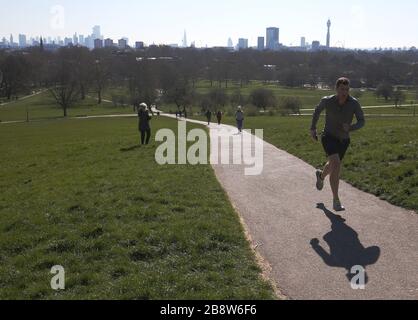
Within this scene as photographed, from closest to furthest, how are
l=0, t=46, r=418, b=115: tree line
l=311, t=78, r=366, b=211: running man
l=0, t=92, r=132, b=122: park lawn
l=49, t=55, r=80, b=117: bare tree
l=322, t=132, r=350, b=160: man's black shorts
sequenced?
l=311, t=78, r=366, b=211: running man, l=322, t=132, r=350, b=160: man's black shorts, l=0, t=92, r=132, b=122: park lawn, l=49, t=55, r=80, b=117: bare tree, l=0, t=46, r=418, b=115: tree line

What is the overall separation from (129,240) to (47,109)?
90.1 metres

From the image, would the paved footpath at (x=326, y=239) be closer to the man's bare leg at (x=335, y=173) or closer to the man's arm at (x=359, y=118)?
the man's bare leg at (x=335, y=173)

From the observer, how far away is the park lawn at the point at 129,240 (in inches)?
212

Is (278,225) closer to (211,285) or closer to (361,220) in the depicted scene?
A: (361,220)

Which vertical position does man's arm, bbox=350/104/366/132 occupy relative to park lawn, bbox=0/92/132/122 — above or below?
above

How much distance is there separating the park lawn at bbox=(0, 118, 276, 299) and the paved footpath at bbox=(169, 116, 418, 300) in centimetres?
35

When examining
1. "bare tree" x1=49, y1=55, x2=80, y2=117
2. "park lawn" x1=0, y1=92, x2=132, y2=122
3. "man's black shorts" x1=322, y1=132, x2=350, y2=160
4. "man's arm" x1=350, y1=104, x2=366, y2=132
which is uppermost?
"man's arm" x1=350, y1=104, x2=366, y2=132

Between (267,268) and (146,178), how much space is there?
19.7 ft

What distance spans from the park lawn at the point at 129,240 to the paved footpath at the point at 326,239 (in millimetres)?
351

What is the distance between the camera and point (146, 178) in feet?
37.4

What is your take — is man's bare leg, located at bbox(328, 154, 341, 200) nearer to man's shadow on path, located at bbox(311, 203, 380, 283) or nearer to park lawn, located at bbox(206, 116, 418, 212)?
man's shadow on path, located at bbox(311, 203, 380, 283)

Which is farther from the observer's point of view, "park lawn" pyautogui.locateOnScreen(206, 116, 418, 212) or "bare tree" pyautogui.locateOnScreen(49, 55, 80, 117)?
"bare tree" pyautogui.locateOnScreen(49, 55, 80, 117)

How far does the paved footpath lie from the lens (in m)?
5.29

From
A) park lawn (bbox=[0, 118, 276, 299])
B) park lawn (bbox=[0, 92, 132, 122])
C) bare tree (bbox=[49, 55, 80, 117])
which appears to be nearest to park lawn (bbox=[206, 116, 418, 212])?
park lawn (bbox=[0, 118, 276, 299])
